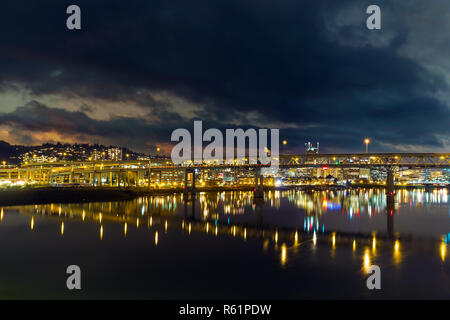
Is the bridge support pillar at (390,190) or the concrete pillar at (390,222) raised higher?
the bridge support pillar at (390,190)

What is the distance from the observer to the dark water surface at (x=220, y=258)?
20.1 metres

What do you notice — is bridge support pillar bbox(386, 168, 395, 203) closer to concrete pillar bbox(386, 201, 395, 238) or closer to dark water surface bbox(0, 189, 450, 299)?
concrete pillar bbox(386, 201, 395, 238)

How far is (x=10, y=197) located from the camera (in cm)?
7012

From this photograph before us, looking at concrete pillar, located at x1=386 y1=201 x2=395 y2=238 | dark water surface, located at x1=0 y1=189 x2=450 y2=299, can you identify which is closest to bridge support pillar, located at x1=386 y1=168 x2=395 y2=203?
concrete pillar, located at x1=386 y1=201 x2=395 y2=238

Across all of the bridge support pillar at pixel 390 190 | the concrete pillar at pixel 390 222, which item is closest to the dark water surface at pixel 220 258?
the concrete pillar at pixel 390 222

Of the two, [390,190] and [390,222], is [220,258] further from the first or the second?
[390,190]

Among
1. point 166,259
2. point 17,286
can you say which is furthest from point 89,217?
point 17,286

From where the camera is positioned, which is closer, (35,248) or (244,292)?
(244,292)

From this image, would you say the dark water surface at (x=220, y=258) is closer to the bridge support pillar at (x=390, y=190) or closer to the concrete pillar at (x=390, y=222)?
the concrete pillar at (x=390, y=222)
